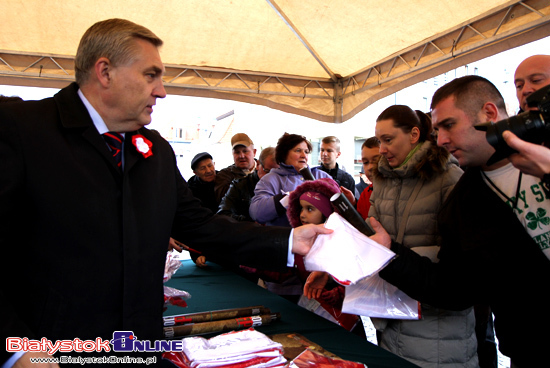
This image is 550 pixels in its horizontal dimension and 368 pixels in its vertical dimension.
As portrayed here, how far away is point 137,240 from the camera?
1203 mm

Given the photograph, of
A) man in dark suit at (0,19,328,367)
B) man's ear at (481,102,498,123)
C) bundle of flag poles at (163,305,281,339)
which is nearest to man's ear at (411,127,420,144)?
man's ear at (481,102,498,123)

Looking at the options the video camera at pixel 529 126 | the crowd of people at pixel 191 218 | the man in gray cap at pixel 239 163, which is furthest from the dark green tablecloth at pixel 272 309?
the man in gray cap at pixel 239 163

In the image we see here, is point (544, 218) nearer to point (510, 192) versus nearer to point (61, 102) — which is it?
point (510, 192)

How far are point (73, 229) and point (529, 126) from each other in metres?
1.28

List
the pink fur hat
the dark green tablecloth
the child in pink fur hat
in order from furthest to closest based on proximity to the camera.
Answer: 1. the pink fur hat
2. the child in pink fur hat
3. the dark green tablecloth

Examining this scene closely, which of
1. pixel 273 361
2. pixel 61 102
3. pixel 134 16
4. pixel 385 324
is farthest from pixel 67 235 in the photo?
pixel 134 16

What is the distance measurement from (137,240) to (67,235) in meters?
0.20

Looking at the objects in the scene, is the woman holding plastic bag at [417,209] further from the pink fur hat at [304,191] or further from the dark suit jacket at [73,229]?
the dark suit jacket at [73,229]

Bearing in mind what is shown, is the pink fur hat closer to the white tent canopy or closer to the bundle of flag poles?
the bundle of flag poles

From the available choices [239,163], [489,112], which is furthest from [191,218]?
[239,163]

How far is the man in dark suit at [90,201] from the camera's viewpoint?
105 centimetres

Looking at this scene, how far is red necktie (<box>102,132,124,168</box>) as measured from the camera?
1276 mm

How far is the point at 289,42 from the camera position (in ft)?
15.9

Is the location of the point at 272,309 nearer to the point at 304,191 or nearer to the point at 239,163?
the point at 304,191
